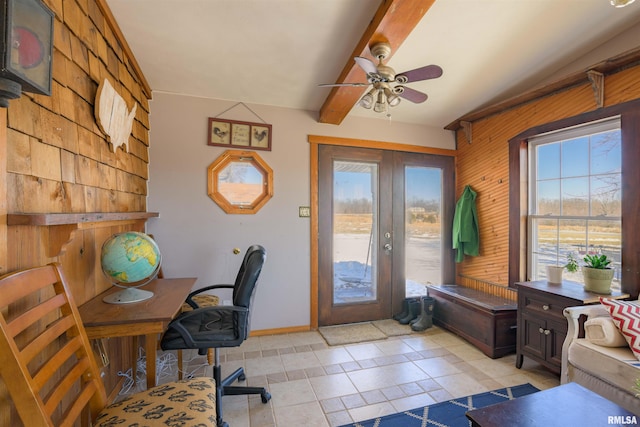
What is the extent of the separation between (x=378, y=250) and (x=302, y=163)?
1.40 m

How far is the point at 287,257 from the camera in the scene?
3146mm

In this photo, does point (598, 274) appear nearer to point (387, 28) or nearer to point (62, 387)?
point (387, 28)

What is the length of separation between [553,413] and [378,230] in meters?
2.35

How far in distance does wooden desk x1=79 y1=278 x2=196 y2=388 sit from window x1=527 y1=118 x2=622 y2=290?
3.31m

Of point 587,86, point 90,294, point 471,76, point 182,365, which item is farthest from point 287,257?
point 587,86

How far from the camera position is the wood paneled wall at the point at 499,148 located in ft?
7.94

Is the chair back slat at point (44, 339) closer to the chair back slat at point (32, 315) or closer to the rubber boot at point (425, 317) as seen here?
the chair back slat at point (32, 315)

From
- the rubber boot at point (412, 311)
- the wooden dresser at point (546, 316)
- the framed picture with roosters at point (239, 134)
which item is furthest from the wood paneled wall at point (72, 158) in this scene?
the wooden dresser at point (546, 316)

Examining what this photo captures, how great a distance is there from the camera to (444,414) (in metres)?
1.85

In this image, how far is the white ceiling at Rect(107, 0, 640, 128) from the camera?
6.22 feet

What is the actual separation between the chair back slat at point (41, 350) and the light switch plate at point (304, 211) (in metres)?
2.15

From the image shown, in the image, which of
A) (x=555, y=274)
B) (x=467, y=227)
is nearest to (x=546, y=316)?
(x=555, y=274)

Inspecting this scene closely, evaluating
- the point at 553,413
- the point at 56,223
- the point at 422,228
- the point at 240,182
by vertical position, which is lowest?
the point at 553,413

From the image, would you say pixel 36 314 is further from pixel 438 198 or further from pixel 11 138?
pixel 438 198
